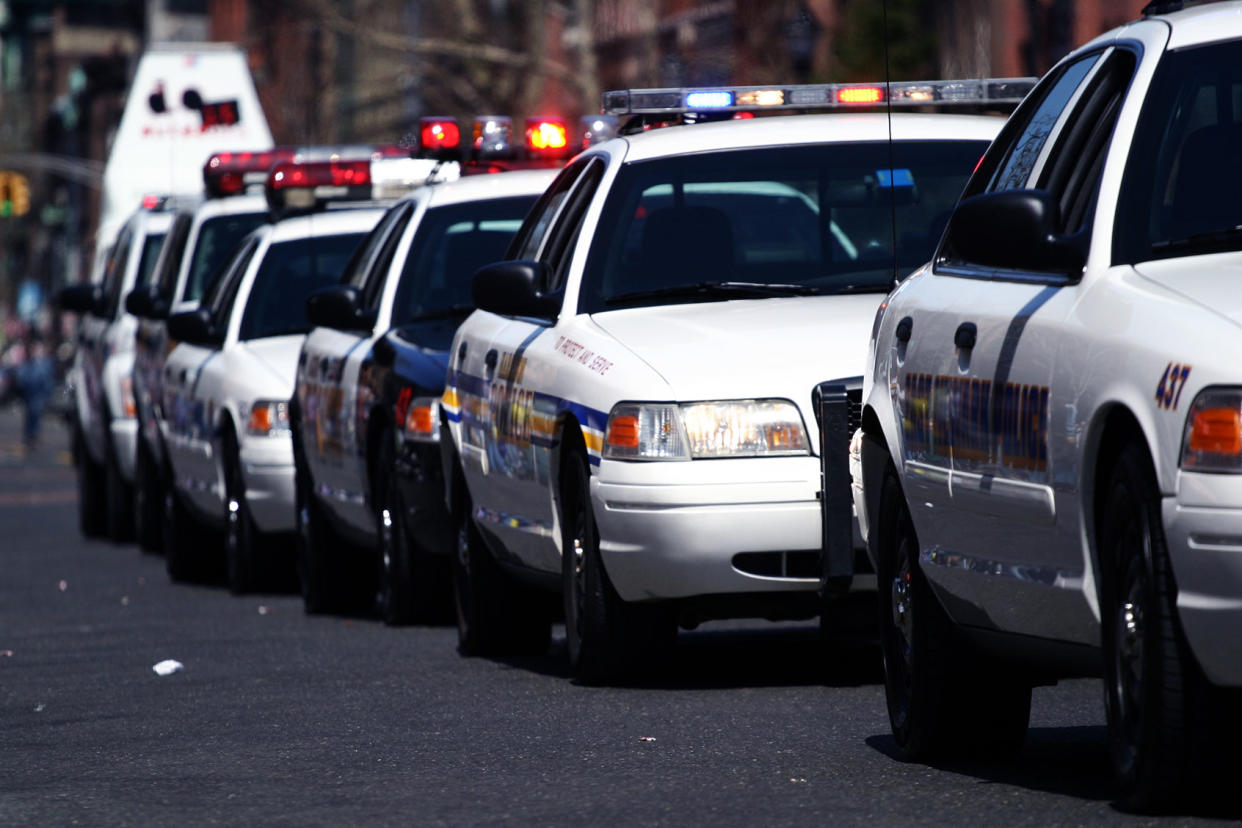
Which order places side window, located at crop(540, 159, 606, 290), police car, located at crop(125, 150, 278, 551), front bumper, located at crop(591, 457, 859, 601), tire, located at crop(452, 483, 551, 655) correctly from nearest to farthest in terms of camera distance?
front bumper, located at crop(591, 457, 859, 601) → side window, located at crop(540, 159, 606, 290) → tire, located at crop(452, 483, 551, 655) → police car, located at crop(125, 150, 278, 551)

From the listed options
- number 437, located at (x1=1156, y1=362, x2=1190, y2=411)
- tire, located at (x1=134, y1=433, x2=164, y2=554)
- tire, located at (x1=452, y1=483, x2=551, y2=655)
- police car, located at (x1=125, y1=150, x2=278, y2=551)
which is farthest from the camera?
tire, located at (x1=134, y1=433, x2=164, y2=554)

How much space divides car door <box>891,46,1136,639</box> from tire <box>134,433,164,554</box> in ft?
40.8

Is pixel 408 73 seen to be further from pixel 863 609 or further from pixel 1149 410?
pixel 1149 410

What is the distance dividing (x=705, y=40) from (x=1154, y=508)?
34834 millimetres

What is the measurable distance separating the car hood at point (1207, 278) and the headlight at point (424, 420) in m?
5.94

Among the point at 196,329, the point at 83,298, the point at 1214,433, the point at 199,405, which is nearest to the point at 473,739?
the point at 1214,433

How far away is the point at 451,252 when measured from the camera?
42.1 ft

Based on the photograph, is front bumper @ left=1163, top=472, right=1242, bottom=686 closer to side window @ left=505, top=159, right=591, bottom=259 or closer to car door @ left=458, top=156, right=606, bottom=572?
car door @ left=458, top=156, right=606, bottom=572

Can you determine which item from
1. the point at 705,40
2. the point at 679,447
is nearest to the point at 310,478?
the point at 679,447

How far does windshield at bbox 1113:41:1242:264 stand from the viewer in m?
6.05

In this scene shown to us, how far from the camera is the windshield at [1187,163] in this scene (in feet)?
19.8

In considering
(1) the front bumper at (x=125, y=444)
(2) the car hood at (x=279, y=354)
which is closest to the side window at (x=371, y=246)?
(2) the car hood at (x=279, y=354)

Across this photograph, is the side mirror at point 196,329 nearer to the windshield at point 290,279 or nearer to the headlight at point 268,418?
the windshield at point 290,279

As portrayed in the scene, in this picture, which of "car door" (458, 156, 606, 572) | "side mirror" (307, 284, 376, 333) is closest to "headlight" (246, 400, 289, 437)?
"side mirror" (307, 284, 376, 333)
